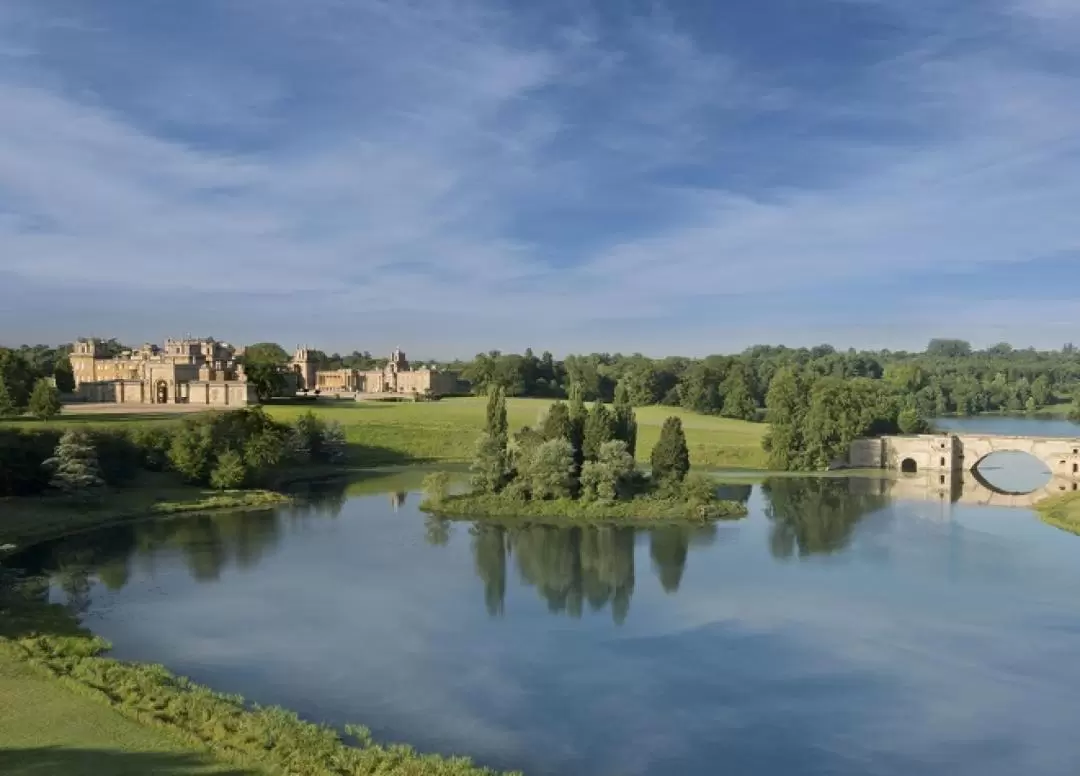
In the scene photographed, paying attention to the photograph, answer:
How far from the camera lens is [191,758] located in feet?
45.3

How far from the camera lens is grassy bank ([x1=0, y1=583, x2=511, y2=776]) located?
13.6m

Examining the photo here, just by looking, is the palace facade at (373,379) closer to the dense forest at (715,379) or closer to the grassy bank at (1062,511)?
the dense forest at (715,379)

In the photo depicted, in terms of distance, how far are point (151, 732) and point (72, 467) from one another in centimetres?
2494

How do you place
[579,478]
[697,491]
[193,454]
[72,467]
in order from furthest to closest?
[193,454] < [697,491] < [579,478] < [72,467]

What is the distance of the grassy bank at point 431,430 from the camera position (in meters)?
57.0

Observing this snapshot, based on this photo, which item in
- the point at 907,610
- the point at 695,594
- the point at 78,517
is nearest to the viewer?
the point at 907,610

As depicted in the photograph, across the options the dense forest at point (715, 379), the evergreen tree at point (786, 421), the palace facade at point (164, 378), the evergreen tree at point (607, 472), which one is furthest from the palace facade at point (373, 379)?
the evergreen tree at point (607, 472)

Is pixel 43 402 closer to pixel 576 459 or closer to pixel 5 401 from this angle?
pixel 5 401

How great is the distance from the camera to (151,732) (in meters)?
14.7

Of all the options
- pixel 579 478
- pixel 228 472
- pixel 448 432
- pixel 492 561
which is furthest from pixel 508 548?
pixel 448 432

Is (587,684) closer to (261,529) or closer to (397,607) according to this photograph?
(397,607)

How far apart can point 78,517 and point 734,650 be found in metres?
26.3

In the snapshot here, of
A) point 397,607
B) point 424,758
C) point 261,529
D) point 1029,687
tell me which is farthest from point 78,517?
point 1029,687

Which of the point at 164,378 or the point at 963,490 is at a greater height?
the point at 164,378
